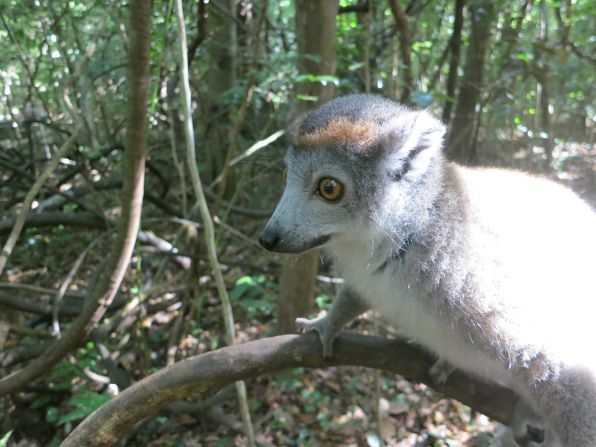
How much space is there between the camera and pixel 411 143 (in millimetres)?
2000

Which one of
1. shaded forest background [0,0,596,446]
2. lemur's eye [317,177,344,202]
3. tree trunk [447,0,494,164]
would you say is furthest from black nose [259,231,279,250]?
tree trunk [447,0,494,164]

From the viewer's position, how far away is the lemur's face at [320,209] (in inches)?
77.2

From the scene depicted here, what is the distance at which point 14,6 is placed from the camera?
4.52 metres

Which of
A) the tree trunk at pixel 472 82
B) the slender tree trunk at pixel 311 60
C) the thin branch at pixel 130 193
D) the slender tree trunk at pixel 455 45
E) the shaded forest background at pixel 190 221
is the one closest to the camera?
the thin branch at pixel 130 193

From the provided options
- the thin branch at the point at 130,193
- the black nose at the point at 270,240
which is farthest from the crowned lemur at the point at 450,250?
the thin branch at the point at 130,193

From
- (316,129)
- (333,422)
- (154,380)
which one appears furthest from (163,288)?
(316,129)

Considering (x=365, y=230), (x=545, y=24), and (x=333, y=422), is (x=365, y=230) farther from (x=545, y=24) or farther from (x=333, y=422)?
(x=545, y=24)

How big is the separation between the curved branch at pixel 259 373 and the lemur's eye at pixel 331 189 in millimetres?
653

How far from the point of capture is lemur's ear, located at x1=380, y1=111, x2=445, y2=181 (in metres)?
2.00

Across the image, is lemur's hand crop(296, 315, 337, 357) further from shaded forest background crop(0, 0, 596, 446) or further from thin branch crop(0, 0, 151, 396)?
thin branch crop(0, 0, 151, 396)

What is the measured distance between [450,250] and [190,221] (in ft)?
9.48

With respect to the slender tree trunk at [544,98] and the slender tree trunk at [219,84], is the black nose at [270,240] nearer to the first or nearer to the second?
the slender tree trunk at [219,84]

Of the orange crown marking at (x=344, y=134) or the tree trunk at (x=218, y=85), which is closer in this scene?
the orange crown marking at (x=344, y=134)

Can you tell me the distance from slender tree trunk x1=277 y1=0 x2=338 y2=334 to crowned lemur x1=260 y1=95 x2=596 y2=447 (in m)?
1.20
